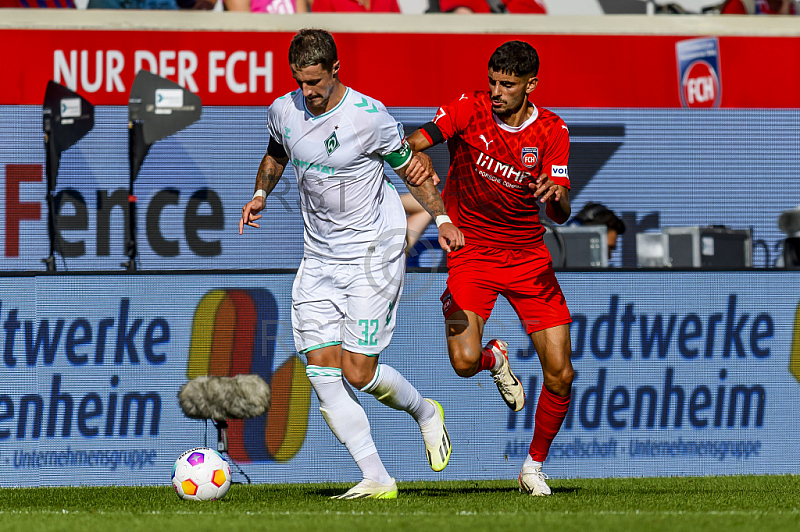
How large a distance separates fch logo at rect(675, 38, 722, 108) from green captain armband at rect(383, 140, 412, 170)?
6.37 metres

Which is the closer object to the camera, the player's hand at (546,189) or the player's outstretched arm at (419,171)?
the player's hand at (546,189)

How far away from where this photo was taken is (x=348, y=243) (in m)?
4.95

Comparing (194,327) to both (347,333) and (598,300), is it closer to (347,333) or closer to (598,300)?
(347,333)

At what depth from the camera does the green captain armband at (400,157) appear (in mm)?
4977

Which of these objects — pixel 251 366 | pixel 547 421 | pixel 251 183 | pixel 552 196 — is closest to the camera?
pixel 552 196

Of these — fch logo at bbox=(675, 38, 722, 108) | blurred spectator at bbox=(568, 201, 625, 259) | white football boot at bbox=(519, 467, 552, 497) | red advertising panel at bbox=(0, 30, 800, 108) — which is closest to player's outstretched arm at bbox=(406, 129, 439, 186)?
white football boot at bbox=(519, 467, 552, 497)

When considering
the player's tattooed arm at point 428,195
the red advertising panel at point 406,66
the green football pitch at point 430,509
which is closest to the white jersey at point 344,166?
the player's tattooed arm at point 428,195

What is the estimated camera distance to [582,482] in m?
6.52

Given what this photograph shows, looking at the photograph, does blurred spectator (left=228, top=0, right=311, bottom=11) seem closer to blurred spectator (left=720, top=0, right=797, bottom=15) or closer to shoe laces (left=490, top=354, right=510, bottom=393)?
blurred spectator (left=720, top=0, right=797, bottom=15)

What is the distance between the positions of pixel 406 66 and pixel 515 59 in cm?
537

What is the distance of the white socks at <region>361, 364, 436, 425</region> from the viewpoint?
16.6 feet

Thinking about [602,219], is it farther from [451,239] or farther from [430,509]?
[430,509]

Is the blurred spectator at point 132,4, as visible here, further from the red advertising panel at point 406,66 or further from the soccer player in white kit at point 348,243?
the soccer player in white kit at point 348,243

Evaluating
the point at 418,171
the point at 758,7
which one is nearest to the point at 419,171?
the point at 418,171
